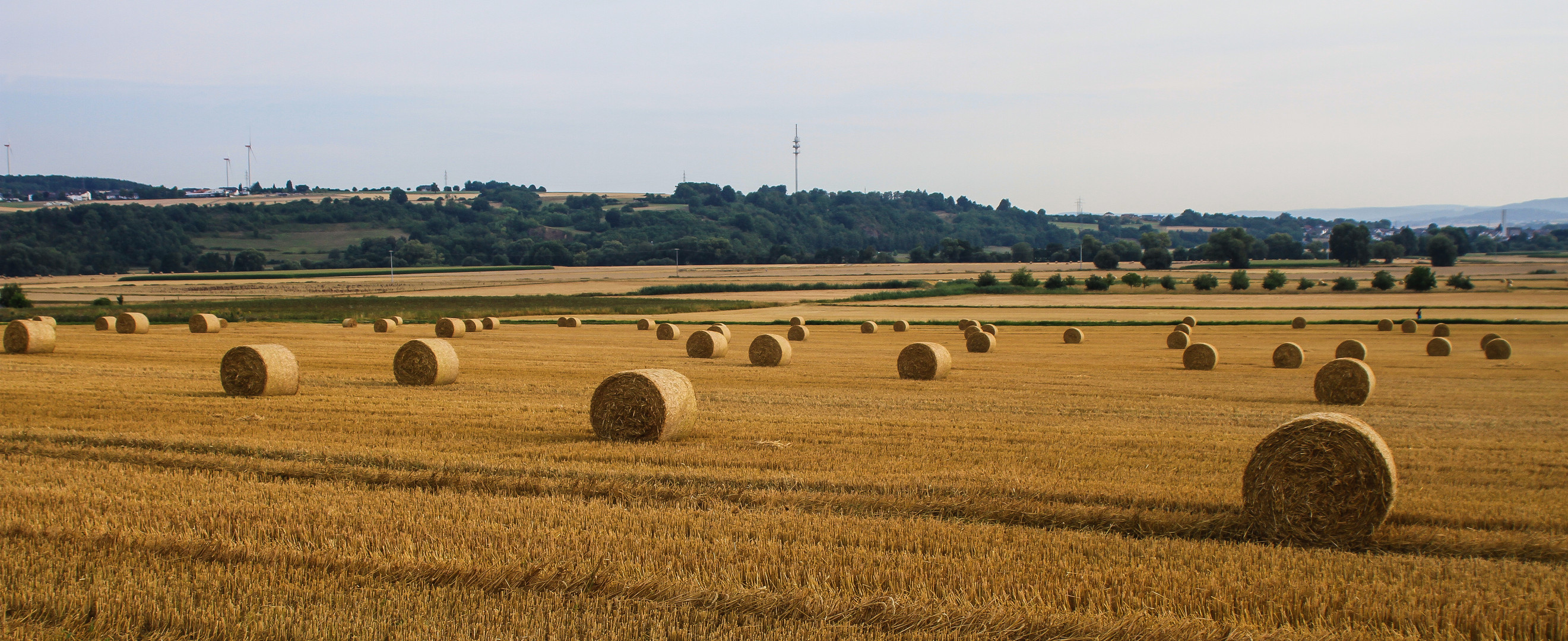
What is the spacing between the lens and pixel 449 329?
3694 centimetres

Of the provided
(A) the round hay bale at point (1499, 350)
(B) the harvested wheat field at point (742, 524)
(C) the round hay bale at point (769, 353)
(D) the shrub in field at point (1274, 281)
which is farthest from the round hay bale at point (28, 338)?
(D) the shrub in field at point (1274, 281)

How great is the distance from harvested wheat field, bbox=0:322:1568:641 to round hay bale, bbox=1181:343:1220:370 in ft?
26.0

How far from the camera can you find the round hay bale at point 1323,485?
7844 mm

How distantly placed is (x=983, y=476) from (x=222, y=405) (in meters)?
11.1

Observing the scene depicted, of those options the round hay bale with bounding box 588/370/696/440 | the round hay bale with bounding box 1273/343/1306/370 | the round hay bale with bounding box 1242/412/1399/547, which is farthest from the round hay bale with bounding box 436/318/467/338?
the round hay bale with bounding box 1242/412/1399/547

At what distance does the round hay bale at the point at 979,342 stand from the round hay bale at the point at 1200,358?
6.73 m

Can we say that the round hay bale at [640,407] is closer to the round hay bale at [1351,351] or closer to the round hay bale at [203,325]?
the round hay bale at [1351,351]

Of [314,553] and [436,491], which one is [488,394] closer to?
[436,491]

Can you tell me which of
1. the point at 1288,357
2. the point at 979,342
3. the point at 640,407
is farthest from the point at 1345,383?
the point at 979,342

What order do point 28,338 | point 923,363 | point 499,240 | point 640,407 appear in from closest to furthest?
1. point 640,407
2. point 923,363
3. point 28,338
4. point 499,240

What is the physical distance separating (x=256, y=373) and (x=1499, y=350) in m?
30.0

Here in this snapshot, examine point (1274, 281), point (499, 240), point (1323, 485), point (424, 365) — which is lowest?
point (424, 365)

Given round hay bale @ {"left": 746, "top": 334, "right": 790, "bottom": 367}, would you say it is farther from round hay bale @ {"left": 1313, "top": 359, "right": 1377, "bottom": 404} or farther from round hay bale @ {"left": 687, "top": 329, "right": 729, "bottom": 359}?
round hay bale @ {"left": 1313, "top": 359, "right": 1377, "bottom": 404}

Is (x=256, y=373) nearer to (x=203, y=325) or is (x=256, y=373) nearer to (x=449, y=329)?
(x=449, y=329)
